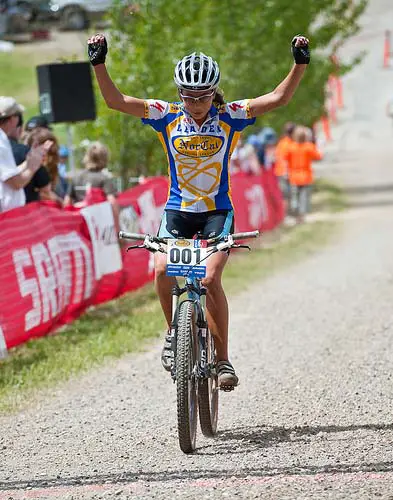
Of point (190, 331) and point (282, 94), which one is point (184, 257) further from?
point (282, 94)

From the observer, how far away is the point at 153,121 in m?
7.03

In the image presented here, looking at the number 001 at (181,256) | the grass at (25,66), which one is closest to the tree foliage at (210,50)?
the number 001 at (181,256)

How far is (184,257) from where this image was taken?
21.3 feet

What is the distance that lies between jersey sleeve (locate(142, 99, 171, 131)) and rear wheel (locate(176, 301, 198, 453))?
1199mm

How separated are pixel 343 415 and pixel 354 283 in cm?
718

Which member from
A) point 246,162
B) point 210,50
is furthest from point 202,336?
point 210,50

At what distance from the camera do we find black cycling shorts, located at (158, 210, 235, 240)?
270 inches

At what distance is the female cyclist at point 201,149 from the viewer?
683 cm

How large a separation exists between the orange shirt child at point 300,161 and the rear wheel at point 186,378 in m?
17.8

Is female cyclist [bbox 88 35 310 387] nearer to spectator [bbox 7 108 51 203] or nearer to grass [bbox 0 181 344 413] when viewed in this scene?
grass [bbox 0 181 344 413]

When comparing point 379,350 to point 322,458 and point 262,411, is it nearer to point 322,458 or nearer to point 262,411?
point 262,411

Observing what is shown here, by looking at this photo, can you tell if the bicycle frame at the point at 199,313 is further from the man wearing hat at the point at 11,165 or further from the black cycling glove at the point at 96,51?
the man wearing hat at the point at 11,165

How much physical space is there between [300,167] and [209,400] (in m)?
17.8

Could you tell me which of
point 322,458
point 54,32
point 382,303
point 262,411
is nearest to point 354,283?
point 382,303
